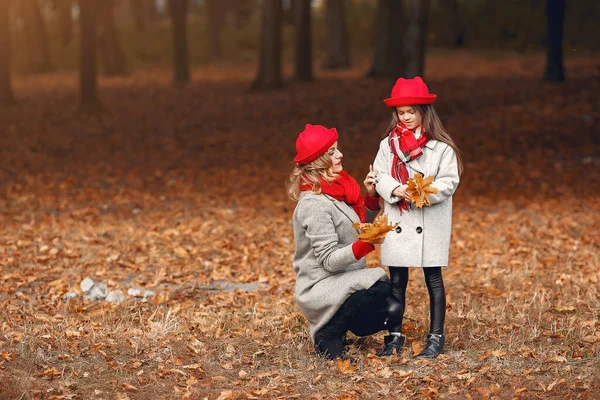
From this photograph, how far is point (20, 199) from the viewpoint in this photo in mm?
12508

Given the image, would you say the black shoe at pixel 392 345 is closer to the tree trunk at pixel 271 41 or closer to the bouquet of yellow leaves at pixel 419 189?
the bouquet of yellow leaves at pixel 419 189

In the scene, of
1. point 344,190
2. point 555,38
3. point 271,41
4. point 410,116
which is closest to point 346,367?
point 344,190

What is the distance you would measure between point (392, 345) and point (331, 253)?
786mm

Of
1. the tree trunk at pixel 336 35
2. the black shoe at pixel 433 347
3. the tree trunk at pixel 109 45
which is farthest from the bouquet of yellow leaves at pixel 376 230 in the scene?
the tree trunk at pixel 109 45

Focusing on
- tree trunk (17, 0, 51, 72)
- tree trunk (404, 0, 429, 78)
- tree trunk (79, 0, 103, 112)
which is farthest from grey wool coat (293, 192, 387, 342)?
tree trunk (17, 0, 51, 72)

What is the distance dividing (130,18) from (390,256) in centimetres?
5262

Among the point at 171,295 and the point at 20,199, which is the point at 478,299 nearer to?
the point at 171,295

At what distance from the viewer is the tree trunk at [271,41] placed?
22328mm

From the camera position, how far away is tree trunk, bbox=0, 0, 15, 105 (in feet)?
73.6

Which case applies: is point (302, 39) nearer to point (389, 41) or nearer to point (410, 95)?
point (389, 41)

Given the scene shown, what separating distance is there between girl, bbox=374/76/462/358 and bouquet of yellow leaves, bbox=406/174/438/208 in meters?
0.11

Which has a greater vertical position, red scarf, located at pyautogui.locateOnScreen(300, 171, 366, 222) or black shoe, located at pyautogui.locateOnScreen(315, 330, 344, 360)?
red scarf, located at pyautogui.locateOnScreen(300, 171, 366, 222)

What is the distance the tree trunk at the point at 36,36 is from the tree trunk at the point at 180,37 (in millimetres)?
7619

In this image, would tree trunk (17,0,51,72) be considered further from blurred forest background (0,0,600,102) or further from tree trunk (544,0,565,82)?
tree trunk (544,0,565,82)
